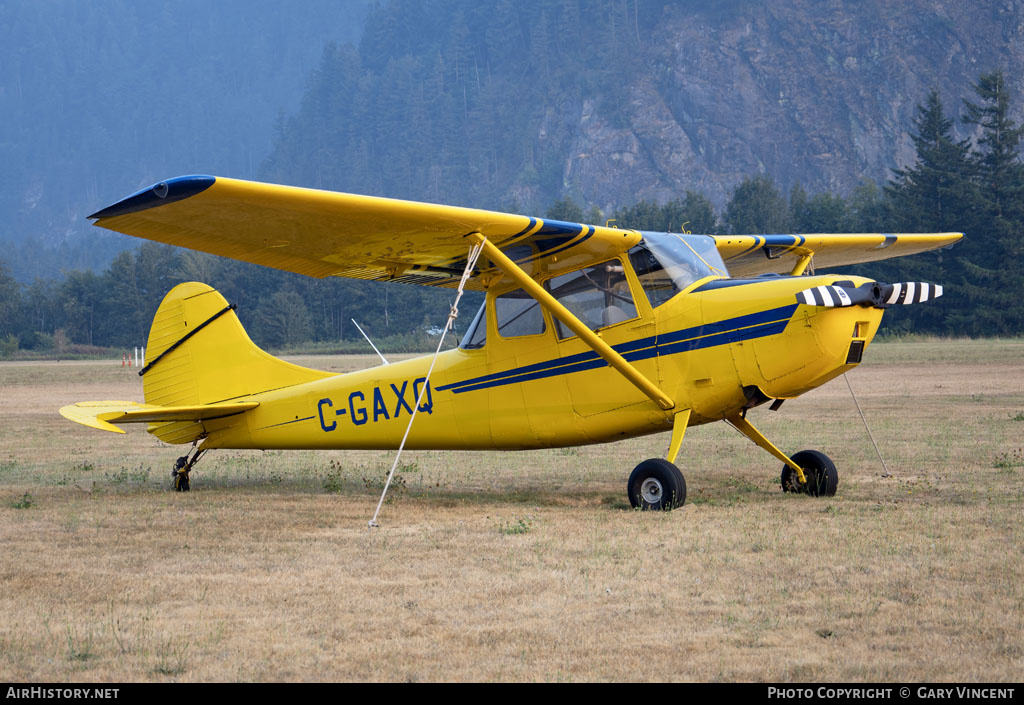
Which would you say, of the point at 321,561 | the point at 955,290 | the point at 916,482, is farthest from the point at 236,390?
the point at 955,290

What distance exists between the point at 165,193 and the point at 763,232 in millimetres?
76247

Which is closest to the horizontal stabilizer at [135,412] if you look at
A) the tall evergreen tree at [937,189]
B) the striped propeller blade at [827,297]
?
the striped propeller blade at [827,297]

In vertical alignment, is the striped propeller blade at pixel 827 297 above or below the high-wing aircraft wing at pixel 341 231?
below

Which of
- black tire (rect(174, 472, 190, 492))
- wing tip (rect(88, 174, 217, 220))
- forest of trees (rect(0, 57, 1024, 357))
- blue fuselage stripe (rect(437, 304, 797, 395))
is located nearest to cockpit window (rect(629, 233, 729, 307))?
blue fuselage stripe (rect(437, 304, 797, 395))

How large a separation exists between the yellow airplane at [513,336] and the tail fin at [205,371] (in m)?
0.02

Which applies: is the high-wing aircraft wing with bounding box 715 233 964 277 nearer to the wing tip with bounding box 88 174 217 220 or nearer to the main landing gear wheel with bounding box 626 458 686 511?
the main landing gear wheel with bounding box 626 458 686 511

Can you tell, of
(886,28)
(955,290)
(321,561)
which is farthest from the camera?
(886,28)

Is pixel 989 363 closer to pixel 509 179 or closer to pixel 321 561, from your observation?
pixel 321 561

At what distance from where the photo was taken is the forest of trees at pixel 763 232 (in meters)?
57.9

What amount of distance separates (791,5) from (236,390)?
6853 inches

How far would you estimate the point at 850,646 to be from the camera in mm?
4676

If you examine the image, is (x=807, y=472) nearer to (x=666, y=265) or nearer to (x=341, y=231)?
(x=666, y=265)

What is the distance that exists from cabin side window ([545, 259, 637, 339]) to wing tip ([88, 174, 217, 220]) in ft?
12.8

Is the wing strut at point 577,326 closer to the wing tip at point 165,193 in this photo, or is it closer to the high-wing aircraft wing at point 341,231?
the high-wing aircraft wing at point 341,231
